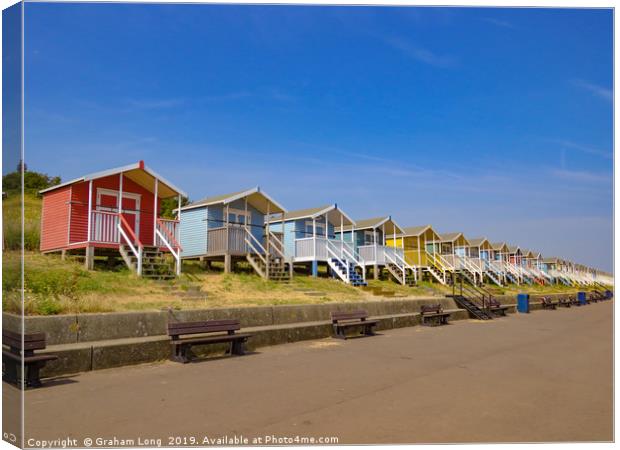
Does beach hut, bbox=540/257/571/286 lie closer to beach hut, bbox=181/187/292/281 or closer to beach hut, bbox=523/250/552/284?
beach hut, bbox=523/250/552/284

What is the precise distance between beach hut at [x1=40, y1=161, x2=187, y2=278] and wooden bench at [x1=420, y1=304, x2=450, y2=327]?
28.3ft

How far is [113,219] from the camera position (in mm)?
18406

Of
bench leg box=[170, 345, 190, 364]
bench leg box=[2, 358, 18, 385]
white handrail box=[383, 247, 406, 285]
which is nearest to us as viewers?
bench leg box=[2, 358, 18, 385]

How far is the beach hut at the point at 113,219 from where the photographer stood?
17.6m

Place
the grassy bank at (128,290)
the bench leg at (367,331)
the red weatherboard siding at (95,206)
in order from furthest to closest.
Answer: the red weatherboard siding at (95,206)
the bench leg at (367,331)
the grassy bank at (128,290)

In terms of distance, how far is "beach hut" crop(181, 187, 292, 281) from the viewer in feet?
72.5

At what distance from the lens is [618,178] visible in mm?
4887

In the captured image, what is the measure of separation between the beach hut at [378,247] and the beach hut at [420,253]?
1.66 metres

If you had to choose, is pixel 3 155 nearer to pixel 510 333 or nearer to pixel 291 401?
pixel 291 401

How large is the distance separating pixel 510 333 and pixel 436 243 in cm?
3149

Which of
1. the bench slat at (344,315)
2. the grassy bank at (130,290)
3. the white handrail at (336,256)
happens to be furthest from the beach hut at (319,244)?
the bench slat at (344,315)

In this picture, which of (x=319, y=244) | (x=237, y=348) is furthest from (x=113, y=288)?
(x=319, y=244)

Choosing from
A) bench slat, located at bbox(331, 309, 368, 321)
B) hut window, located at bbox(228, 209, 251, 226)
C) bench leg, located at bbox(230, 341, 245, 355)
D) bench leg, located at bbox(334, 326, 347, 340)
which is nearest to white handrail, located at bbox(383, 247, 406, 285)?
hut window, located at bbox(228, 209, 251, 226)

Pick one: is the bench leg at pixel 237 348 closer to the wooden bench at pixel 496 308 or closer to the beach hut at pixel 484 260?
the wooden bench at pixel 496 308
